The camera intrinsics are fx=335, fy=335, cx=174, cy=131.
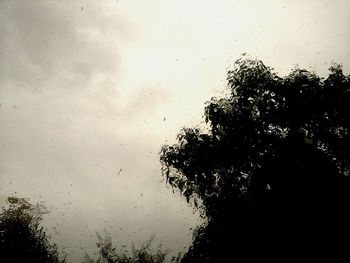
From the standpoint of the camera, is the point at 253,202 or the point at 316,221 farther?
the point at 253,202

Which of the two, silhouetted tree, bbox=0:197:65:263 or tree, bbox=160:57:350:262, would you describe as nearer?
tree, bbox=160:57:350:262

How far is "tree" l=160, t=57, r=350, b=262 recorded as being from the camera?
14773 millimetres

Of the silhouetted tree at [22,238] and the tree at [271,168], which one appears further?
the silhouetted tree at [22,238]

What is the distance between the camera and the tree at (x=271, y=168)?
14773mm

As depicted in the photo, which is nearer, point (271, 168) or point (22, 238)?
point (271, 168)

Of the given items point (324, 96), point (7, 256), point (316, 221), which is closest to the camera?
point (316, 221)

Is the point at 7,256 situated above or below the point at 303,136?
below

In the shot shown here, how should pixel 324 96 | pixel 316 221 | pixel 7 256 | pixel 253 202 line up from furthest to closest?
pixel 7 256 → pixel 324 96 → pixel 253 202 → pixel 316 221

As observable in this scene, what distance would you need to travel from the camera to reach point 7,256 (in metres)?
31.4

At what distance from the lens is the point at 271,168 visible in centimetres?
1596

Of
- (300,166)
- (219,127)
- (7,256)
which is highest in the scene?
(219,127)

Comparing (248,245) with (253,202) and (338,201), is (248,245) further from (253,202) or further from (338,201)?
(338,201)

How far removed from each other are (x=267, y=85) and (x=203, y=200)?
22.7 ft

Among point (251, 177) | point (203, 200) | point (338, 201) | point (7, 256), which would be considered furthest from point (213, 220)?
point (7, 256)
